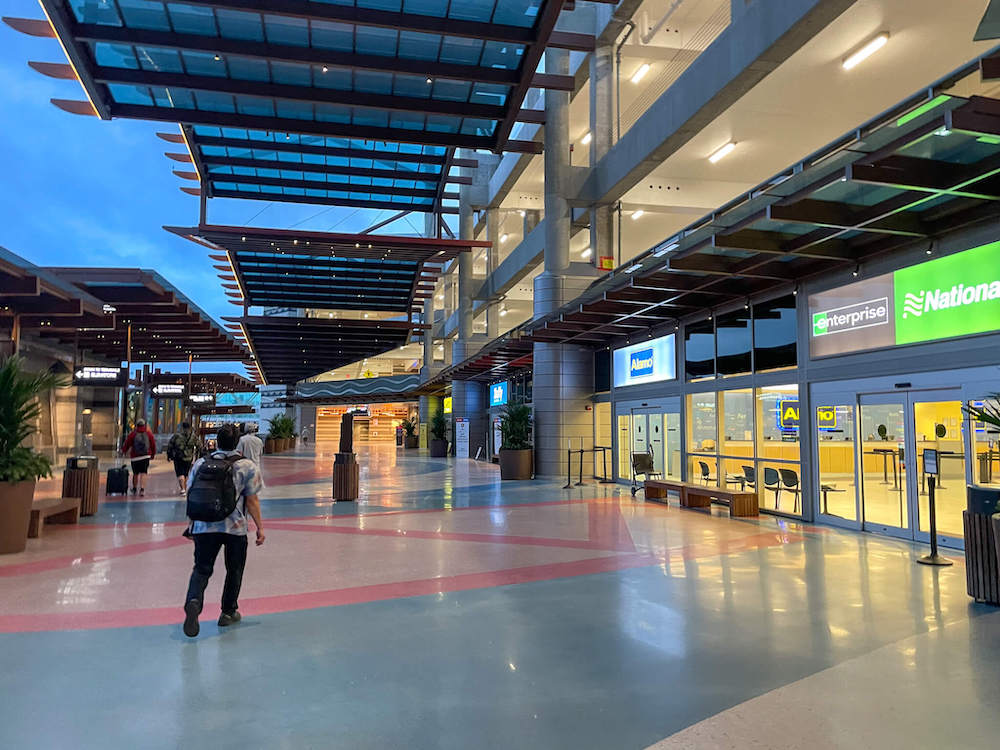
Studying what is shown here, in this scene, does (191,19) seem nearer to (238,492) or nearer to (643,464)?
(238,492)

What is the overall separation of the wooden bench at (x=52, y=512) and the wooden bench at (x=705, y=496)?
9934mm

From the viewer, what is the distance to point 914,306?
8.85 metres

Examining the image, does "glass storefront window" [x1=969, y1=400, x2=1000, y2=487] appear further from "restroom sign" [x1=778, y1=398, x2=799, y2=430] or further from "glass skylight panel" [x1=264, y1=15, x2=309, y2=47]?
"glass skylight panel" [x1=264, y1=15, x2=309, y2=47]

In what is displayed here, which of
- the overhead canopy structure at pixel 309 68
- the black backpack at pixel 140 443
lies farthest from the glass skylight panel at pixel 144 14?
the black backpack at pixel 140 443

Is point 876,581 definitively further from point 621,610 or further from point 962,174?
point 962,174

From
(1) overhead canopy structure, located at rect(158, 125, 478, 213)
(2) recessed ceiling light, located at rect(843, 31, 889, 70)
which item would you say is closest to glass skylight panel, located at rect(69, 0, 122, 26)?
(1) overhead canopy structure, located at rect(158, 125, 478, 213)

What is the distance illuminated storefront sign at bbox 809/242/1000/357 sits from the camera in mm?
7918

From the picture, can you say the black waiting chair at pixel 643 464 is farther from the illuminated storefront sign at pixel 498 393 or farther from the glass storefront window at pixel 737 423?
the illuminated storefront sign at pixel 498 393

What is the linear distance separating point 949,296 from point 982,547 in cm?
374

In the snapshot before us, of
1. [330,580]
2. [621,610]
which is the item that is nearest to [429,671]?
[621,610]

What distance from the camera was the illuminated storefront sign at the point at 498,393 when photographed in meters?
29.1

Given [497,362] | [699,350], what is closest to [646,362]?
[699,350]

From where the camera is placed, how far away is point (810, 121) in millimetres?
15930

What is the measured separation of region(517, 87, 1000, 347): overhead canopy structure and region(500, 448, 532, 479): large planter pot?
7.29 m
